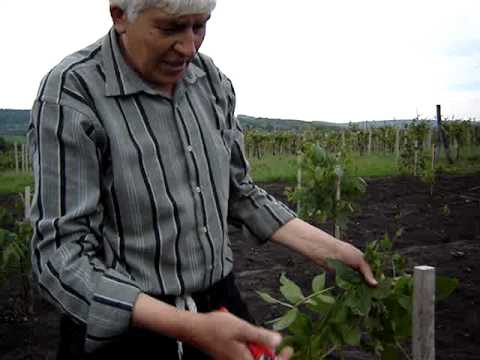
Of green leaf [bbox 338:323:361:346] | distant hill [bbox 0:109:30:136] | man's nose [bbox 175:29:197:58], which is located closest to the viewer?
man's nose [bbox 175:29:197:58]

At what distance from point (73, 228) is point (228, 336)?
1.31ft

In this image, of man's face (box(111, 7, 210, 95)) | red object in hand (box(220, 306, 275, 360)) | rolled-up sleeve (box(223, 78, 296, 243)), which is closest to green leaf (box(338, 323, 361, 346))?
rolled-up sleeve (box(223, 78, 296, 243))

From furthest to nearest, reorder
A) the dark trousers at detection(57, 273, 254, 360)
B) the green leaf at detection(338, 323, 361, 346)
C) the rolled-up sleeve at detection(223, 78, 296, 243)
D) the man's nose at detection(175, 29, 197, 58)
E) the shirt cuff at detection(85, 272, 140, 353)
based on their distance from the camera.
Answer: the rolled-up sleeve at detection(223, 78, 296, 243), the green leaf at detection(338, 323, 361, 346), the dark trousers at detection(57, 273, 254, 360), the man's nose at detection(175, 29, 197, 58), the shirt cuff at detection(85, 272, 140, 353)

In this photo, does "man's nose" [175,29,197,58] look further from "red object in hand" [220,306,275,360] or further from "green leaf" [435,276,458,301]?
"green leaf" [435,276,458,301]

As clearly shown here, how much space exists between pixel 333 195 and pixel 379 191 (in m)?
7.74

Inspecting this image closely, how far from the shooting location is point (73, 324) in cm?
149

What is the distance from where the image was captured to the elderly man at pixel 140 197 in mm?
1272

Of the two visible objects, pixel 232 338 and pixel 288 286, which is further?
pixel 288 286

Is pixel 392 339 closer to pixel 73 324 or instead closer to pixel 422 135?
pixel 73 324

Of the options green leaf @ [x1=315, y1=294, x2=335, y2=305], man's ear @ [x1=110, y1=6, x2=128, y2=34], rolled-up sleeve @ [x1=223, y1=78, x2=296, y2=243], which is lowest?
green leaf @ [x1=315, y1=294, x2=335, y2=305]

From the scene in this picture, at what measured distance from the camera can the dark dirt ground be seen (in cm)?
442

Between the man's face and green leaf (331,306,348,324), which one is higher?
the man's face

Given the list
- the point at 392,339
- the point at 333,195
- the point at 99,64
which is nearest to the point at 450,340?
the point at 333,195

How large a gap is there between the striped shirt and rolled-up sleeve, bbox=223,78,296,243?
84mm
